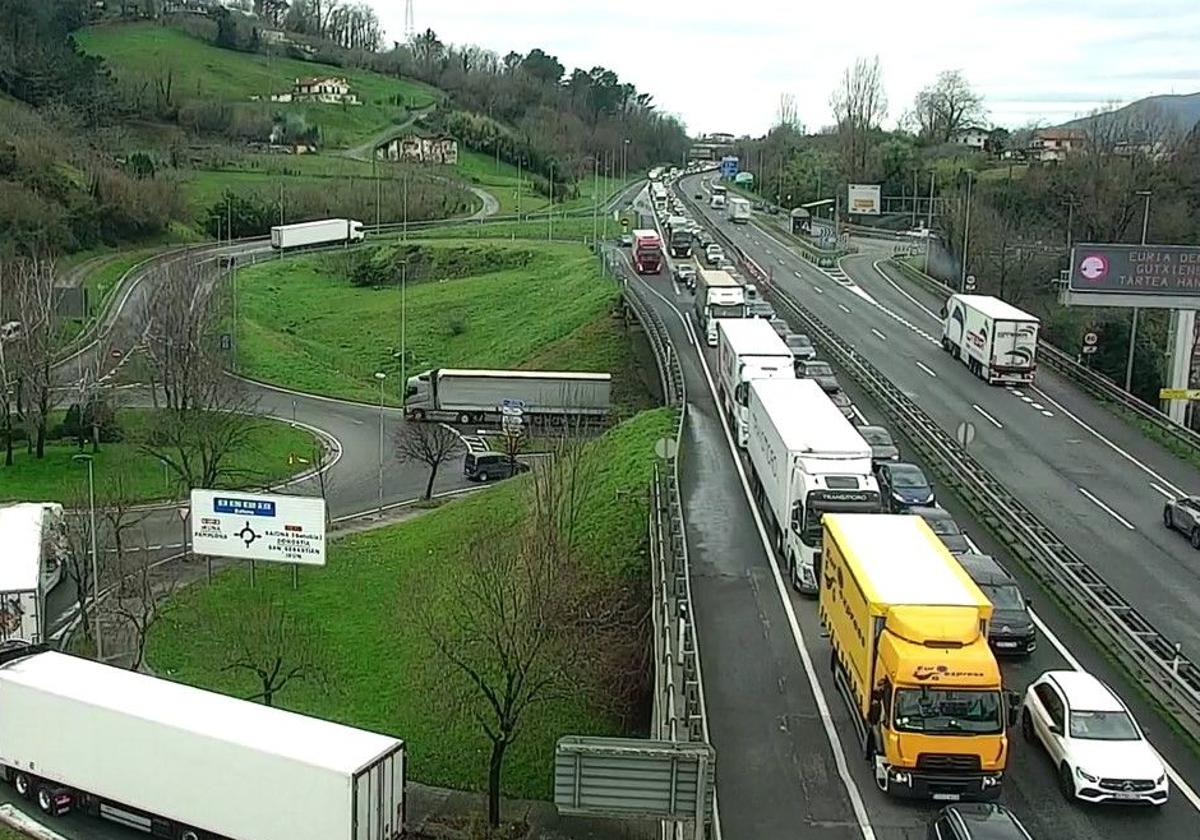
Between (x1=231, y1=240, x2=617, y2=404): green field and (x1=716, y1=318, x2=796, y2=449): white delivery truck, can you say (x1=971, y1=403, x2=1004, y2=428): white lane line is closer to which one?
(x1=716, y1=318, x2=796, y2=449): white delivery truck

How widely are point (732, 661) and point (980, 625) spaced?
6.87 meters

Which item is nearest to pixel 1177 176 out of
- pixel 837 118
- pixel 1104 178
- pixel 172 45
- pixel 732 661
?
→ pixel 1104 178

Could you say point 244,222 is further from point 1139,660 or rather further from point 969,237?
point 1139,660

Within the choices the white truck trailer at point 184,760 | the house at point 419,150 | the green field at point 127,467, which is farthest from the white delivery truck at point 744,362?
the house at point 419,150

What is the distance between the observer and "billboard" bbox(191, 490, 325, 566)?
1583 inches

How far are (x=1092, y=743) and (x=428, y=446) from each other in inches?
1427

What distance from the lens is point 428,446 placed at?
53531 millimetres

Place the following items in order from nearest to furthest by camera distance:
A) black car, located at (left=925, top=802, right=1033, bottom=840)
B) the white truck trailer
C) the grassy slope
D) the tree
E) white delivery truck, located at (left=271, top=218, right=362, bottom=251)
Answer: black car, located at (left=925, top=802, right=1033, bottom=840), the white truck trailer, the grassy slope, the tree, white delivery truck, located at (left=271, top=218, right=362, bottom=251)

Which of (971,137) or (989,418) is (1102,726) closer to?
(989,418)

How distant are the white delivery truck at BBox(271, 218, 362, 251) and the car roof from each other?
92141 millimetres

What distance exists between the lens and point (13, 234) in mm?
86750

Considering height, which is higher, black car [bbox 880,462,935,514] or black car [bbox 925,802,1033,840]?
black car [bbox 880,462,935,514]

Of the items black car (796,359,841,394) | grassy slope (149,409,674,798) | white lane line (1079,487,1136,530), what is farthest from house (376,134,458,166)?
white lane line (1079,487,1136,530)

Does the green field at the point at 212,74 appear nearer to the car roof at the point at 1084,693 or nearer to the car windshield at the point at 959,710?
the car roof at the point at 1084,693
